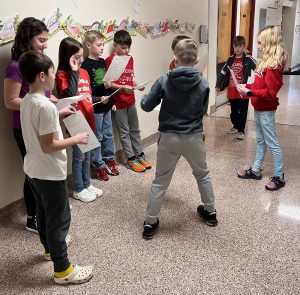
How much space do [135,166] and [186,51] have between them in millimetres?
1550

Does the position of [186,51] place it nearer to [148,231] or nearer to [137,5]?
[148,231]

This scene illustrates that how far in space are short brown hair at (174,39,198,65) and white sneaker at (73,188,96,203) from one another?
4.26ft

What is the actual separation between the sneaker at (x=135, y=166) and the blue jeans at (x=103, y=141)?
214 millimetres

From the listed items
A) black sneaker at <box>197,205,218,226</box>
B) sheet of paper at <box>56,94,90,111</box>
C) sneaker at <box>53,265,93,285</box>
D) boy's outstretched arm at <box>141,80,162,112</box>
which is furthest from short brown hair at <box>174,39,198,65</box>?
sneaker at <box>53,265,93,285</box>

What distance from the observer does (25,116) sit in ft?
4.83

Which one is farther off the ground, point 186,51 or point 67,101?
point 186,51

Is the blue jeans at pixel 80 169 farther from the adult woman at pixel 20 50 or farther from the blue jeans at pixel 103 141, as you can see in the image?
the adult woman at pixel 20 50

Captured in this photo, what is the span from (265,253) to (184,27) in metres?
3.09

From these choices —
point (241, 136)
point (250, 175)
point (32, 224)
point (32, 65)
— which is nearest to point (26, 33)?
point (32, 65)

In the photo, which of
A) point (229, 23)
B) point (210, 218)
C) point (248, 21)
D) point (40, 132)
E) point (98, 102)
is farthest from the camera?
point (248, 21)

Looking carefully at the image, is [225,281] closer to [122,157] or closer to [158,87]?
[158,87]

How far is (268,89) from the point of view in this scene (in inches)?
99.1

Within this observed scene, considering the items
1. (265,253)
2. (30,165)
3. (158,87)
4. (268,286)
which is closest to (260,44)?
(158,87)

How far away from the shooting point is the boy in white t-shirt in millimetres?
1446
